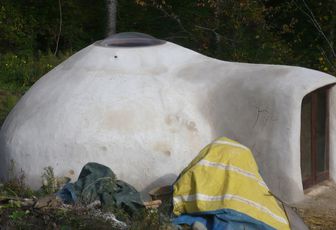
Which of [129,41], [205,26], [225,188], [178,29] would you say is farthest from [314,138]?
[178,29]

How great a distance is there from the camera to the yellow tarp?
5750 millimetres

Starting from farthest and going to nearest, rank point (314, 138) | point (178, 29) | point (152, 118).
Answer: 1. point (178, 29)
2. point (314, 138)
3. point (152, 118)

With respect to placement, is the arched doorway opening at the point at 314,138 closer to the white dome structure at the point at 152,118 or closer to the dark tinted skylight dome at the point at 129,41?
the white dome structure at the point at 152,118

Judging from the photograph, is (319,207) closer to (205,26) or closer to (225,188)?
(225,188)

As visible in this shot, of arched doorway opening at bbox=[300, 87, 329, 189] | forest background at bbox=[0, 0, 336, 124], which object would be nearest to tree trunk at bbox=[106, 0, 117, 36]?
forest background at bbox=[0, 0, 336, 124]

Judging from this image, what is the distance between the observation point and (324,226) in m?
6.52

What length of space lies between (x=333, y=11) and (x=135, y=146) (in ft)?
30.4

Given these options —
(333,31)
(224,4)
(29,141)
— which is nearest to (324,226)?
(29,141)

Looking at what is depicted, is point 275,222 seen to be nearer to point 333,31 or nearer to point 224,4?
point 224,4

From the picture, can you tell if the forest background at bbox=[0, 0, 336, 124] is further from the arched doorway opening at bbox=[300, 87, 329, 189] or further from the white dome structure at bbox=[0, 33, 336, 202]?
the arched doorway opening at bbox=[300, 87, 329, 189]

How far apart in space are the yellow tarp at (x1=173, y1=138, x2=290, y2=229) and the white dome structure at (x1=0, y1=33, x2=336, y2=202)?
0.64m

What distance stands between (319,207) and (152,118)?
1801mm

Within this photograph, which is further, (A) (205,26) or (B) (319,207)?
(A) (205,26)

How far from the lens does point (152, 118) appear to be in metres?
6.77
